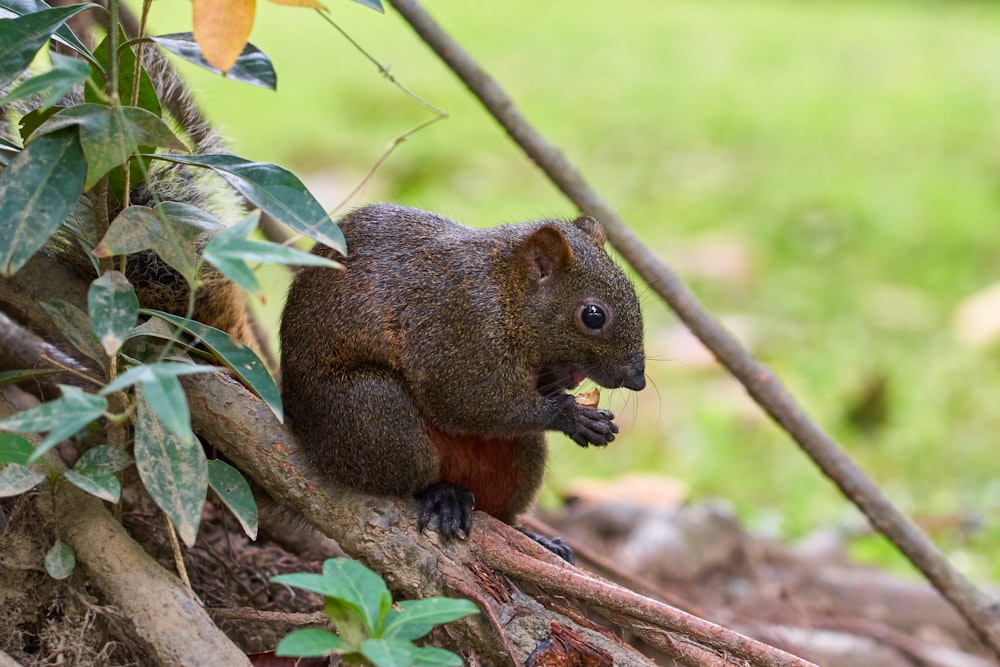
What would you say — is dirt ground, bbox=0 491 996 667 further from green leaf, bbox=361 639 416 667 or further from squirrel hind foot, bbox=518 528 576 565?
green leaf, bbox=361 639 416 667

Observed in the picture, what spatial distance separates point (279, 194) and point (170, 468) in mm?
457

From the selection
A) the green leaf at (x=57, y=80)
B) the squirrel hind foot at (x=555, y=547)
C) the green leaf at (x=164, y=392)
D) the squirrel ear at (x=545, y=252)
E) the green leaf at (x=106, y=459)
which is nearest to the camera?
the green leaf at (x=164, y=392)

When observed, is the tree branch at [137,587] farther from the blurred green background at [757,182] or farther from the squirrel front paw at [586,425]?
the blurred green background at [757,182]

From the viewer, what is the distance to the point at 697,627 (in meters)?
1.92

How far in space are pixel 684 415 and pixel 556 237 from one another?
3.27 metres

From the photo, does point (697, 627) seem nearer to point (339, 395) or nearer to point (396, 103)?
point (339, 395)

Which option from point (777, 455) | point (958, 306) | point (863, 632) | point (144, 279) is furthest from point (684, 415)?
point (144, 279)

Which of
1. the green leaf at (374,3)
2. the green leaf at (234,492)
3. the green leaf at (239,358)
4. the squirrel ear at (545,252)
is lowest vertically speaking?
the green leaf at (234,492)

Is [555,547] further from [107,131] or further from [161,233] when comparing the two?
[107,131]

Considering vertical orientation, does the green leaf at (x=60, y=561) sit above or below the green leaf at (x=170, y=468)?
below

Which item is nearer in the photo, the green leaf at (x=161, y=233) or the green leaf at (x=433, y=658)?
the green leaf at (x=433, y=658)

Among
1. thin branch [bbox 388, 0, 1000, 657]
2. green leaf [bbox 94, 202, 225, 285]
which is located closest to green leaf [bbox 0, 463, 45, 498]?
green leaf [bbox 94, 202, 225, 285]

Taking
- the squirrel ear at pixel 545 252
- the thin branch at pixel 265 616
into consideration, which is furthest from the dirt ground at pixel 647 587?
the squirrel ear at pixel 545 252

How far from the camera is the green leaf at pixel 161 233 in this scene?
5.73ft
